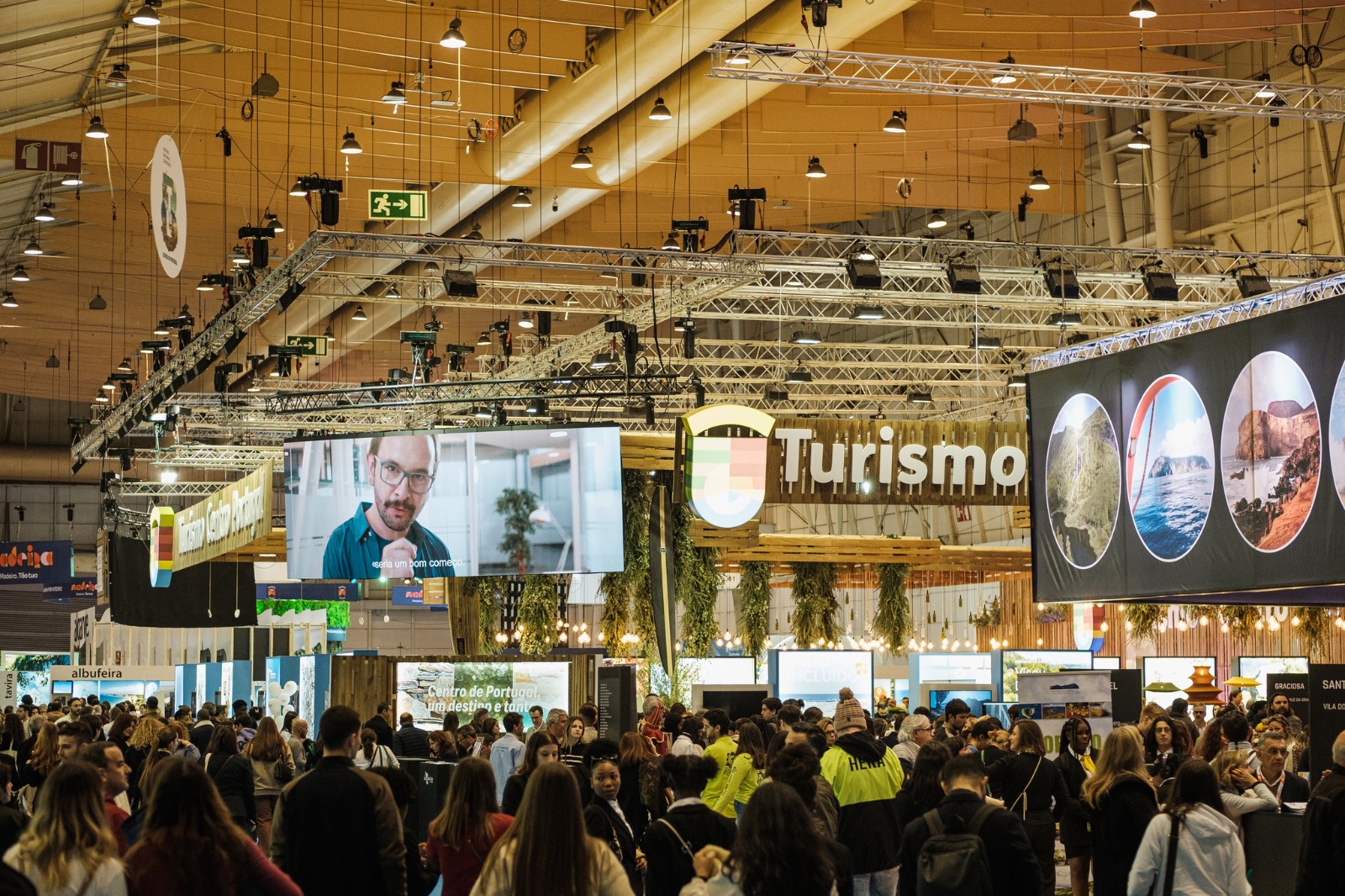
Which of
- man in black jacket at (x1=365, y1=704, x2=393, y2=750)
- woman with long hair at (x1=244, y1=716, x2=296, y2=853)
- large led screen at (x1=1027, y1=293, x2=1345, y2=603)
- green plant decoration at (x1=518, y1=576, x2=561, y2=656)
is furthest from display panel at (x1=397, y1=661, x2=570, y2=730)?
woman with long hair at (x1=244, y1=716, x2=296, y2=853)

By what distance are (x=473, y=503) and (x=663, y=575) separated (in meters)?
2.29

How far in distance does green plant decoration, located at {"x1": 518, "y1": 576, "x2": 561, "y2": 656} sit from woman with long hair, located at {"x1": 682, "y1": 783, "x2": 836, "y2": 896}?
1637 centimetres

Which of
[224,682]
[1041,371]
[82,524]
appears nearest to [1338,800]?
[1041,371]

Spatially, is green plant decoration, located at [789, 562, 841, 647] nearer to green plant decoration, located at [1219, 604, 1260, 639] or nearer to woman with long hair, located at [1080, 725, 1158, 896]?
green plant decoration, located at [1219, 604, 1260, 639]

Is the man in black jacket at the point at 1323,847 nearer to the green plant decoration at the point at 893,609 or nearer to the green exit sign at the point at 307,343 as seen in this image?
the green plant decoration at the point at 893,609

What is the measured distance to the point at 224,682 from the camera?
2531 cm

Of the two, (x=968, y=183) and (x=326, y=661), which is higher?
(x=968, y=183)

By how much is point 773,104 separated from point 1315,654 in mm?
10571

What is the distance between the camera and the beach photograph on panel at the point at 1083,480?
13070 mm

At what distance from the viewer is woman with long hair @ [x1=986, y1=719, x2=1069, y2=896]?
8625 millimetres

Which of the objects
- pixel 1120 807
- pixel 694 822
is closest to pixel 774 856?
pixel 694 822

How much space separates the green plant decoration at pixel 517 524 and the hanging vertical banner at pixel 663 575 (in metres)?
1.38

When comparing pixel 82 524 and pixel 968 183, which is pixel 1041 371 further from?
pixel 82 524

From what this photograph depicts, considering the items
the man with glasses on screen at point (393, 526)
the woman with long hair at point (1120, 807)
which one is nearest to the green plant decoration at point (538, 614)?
the man with glasses on screen at point (393, 526)
